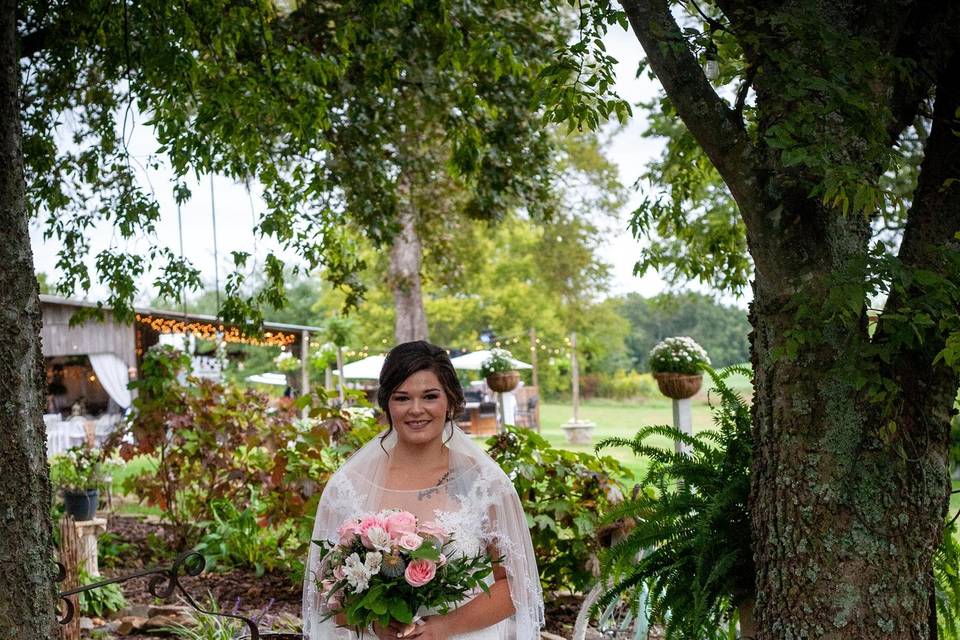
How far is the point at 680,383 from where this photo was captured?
6.63 m

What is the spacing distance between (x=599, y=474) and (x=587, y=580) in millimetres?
584

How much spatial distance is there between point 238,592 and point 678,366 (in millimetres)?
3318

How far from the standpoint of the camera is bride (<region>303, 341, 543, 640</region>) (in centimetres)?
288

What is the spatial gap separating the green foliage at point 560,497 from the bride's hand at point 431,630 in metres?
2.43

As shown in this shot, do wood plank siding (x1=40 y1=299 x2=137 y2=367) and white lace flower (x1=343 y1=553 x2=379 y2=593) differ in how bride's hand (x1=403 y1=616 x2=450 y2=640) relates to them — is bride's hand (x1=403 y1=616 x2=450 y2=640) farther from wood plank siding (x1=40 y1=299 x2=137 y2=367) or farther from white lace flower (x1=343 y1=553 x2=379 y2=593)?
wood plank siding (x1=40 y1=299 x2=137 y2=367)

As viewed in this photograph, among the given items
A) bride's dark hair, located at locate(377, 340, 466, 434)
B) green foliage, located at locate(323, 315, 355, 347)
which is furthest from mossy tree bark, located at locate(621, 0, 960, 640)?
green foliage, located at locate(323, 315, 355, 347)

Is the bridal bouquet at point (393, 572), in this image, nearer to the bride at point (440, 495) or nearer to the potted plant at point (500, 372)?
the bride at point (440, 495)

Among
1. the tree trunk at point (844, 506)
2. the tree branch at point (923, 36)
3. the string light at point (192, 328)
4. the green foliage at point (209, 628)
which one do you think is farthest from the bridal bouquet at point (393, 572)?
the string light at point (192, 328)

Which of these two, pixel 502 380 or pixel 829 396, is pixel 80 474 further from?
pixel 829 396

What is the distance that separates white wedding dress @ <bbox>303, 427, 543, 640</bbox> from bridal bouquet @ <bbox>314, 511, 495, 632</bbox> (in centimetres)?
16

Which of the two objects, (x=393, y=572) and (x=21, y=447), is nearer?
(x=393, y=572)

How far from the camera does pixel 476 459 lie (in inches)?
119

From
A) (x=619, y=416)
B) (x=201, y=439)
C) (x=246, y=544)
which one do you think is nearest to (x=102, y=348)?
(x=201, y=439)

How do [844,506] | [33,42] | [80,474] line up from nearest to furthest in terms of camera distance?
1. [844,506]
2. [33,42]
3. [80,474]
